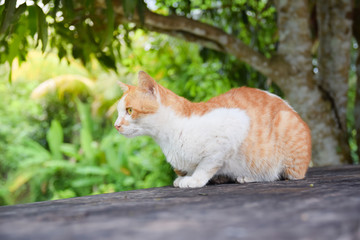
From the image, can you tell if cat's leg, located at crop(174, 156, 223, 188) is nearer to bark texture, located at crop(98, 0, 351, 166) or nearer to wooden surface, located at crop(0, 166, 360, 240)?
wooden surface, located at crop(0, 166, 360, 240)

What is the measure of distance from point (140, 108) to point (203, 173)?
0.43 meters

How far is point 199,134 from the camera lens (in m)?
1.86

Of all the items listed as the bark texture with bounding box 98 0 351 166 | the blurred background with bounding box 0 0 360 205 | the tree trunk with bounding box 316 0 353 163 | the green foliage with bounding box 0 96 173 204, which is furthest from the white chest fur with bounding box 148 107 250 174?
the green foliage with bounding box 0 96 173 204

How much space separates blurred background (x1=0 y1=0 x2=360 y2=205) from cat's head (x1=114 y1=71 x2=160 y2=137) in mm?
284

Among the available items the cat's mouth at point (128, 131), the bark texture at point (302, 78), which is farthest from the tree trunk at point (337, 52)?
the cat's mouth at point (128, 131)

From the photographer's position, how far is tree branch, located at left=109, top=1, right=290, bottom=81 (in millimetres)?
2883

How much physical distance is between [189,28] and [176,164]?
1340 millimetres

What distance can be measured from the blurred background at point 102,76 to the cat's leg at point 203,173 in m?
0.76

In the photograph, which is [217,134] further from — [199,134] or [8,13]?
[8,13]

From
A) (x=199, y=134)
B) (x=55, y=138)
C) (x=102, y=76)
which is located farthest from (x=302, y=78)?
(x=102, y=76)

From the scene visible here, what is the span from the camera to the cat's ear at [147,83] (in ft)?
6.18

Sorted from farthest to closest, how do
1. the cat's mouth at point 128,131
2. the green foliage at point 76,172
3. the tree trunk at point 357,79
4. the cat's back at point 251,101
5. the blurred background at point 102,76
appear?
the green foliage at point 76,172 → the tree trunk at point 357,79 → the blurred background at point 102,76 → the cat's back at point 251,101 → the cat's mouth at point 128,131

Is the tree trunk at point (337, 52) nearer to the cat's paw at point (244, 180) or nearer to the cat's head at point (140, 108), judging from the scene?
the cat's paw at point (244, 180)

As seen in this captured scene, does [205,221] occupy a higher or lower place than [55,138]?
lower
